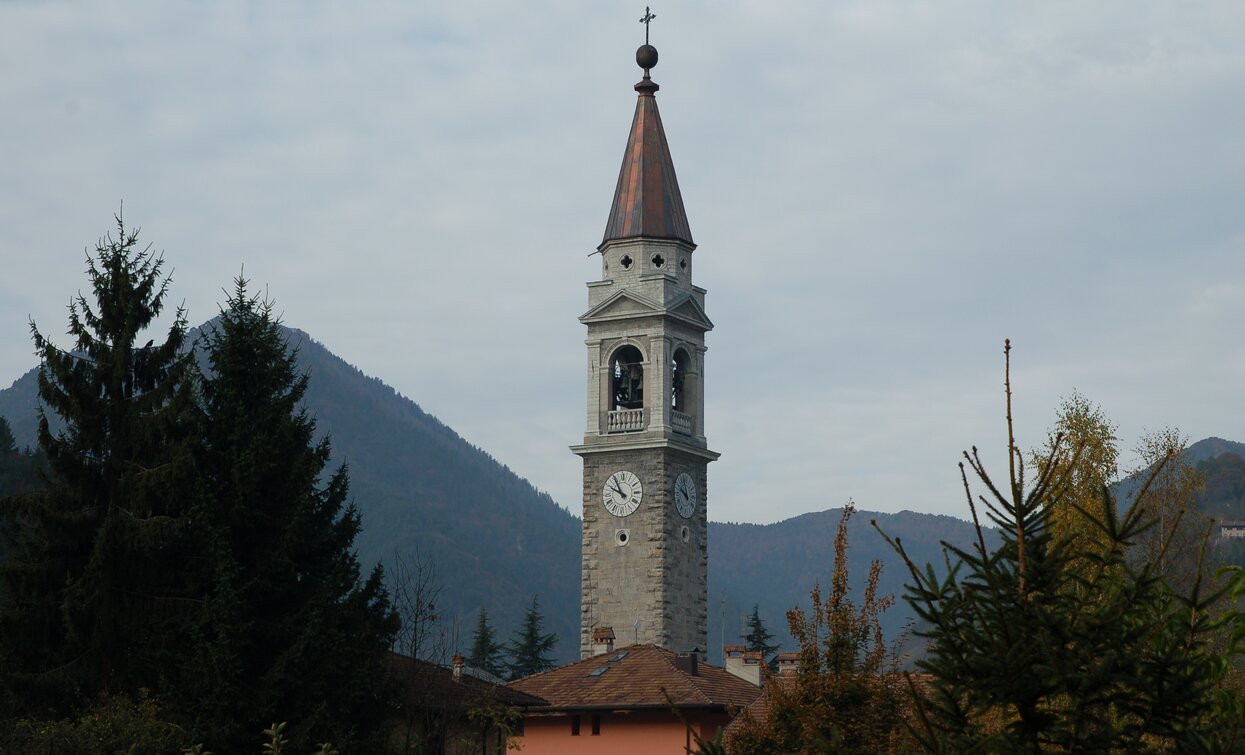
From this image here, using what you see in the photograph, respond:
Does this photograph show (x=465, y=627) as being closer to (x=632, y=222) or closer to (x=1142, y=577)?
(x=632, y=222)

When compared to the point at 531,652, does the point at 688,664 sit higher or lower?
lower

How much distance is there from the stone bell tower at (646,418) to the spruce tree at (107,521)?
21.7 m

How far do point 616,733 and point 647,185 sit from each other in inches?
756

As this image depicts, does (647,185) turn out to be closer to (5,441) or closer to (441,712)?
(441,712)

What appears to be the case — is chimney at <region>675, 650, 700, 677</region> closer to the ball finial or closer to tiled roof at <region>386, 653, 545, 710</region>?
tiled roof at <region>386, 653, 545, 710</region>

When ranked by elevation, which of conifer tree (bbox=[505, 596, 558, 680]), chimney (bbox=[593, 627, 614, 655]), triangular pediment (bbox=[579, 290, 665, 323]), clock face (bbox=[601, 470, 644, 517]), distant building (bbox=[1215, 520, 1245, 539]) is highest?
distant building (bbox=[1215, 520, 1245, 539])

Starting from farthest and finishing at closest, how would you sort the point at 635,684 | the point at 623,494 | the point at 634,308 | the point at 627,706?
the point at 634,308 < the point at 623,494 < the point at 635,684 < the point at 627,706

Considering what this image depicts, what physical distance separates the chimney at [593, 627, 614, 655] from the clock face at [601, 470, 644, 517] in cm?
418

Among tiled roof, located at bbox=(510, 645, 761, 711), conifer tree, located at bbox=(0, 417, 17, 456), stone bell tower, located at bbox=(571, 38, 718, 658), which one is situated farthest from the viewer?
conifer tree, located at bbox=(0, 417, 17, 456)

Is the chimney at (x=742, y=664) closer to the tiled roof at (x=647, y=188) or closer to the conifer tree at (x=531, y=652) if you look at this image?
the tiled roof at (x=647, y=188)

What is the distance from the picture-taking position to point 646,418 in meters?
→ 53.3

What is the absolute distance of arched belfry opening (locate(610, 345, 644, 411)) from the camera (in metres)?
54.2

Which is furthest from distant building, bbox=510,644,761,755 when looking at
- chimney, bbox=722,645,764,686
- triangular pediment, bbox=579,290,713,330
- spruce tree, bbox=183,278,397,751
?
triangular pediment, bbox=579,290,713,330

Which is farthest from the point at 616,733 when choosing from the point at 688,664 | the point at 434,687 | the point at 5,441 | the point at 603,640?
the point at 5,441
